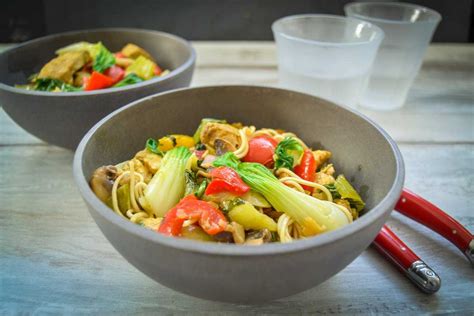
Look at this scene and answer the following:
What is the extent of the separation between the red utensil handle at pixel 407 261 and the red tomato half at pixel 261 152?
39 cm

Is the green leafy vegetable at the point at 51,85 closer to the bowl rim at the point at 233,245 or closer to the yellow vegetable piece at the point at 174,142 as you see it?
the yellow vegetable piece at the point at 174,142

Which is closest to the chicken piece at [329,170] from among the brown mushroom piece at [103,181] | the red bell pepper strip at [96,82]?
the brown mushroom piece at [103,181]

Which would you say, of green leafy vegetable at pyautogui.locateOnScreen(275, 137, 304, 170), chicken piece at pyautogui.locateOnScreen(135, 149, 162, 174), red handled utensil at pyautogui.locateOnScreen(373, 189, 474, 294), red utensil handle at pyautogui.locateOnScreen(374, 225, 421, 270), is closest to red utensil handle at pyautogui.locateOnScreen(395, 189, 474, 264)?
red handled utensil at pyautogui.locateOnScreen(373, 189, 474, 294)

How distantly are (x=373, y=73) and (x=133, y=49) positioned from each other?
1140 millimetres

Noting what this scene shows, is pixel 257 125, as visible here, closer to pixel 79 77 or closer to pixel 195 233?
pixel 195 233

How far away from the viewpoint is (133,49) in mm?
1962

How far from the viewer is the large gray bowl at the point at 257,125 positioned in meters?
0.84

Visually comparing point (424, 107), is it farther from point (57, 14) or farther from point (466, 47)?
point (57, 14)

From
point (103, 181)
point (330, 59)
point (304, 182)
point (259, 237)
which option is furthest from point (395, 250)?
point (330, 59)

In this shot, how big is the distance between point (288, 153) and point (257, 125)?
0.25 m

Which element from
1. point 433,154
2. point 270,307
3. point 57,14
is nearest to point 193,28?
point 57,14

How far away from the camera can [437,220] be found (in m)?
1.31

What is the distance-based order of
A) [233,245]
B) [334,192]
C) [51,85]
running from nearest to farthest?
1. [233,245]
2. [334,192]
3. [51,85]

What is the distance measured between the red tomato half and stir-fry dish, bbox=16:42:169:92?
63cm
